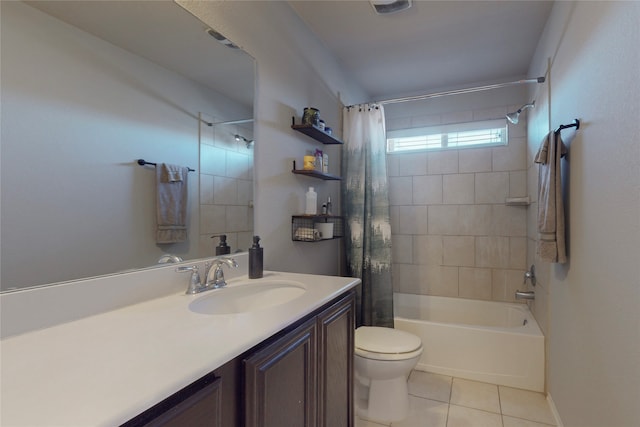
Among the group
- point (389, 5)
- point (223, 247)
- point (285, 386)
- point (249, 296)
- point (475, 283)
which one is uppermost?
point (389, 5)

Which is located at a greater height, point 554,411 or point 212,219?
A: point 212,219

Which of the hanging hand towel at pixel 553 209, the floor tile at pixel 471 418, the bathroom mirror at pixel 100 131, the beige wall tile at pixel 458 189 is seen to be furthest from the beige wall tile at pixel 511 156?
the bathroom mirror at pixel 100 131

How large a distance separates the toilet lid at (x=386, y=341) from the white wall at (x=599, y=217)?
776mm

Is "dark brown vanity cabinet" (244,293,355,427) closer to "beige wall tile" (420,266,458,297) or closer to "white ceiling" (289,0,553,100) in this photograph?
"white ceiling" (289,0,553,100)

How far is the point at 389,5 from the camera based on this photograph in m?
1.92

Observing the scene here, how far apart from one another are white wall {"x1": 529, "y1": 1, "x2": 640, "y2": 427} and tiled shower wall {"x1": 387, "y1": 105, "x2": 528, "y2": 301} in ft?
3.53

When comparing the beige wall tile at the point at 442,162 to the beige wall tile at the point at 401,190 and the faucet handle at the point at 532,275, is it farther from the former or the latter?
the faucet handle at the point at 532,275

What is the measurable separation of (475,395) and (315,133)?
2.04 meters

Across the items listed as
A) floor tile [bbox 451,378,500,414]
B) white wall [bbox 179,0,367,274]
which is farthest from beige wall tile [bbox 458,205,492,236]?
white wall [bbox 179,0,367,274]

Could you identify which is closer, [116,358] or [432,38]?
[116,358]

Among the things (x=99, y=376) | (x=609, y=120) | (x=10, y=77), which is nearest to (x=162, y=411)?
(x=99, y=376)

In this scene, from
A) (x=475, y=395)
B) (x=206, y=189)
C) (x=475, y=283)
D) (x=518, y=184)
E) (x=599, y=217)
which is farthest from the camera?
(x=475, y=283)

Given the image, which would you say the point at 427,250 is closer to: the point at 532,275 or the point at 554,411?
the point at 532,275

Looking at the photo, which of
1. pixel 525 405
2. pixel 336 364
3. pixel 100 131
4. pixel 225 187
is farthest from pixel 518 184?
pixel 100 131
